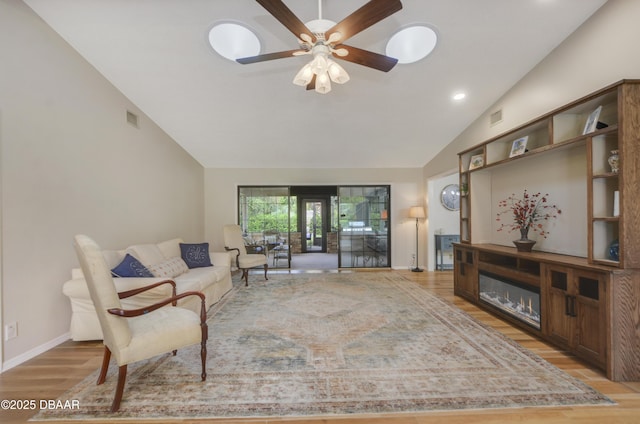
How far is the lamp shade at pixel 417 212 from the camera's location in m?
5.68

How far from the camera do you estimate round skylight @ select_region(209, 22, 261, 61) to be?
9.13ft

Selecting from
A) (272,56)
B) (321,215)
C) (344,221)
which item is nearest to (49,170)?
(272,56)

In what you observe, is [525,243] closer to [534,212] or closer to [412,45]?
[534,212]

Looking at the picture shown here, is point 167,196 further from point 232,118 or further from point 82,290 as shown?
point 82,290

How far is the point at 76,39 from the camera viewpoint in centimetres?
267

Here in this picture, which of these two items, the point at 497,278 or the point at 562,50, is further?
the point at 497,278

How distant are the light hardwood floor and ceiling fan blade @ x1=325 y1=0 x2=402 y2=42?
255 centimetres

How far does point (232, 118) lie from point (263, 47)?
60.4 inches

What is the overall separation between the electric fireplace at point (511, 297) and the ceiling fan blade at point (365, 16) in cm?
286

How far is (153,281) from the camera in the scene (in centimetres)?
255

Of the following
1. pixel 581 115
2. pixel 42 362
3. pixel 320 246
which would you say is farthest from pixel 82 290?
pixel 320 246

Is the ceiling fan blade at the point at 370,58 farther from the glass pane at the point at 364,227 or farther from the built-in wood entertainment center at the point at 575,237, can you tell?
the glass pane at the point at 364,227

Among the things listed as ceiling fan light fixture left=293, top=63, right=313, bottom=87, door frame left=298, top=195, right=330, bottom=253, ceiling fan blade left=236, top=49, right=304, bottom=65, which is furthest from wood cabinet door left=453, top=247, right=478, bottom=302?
door frame left=298, top=195, right=330, bottom=253

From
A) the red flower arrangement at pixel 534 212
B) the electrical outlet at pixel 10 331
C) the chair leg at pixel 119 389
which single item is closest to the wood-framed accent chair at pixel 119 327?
the chair leg at pixel 119 389
